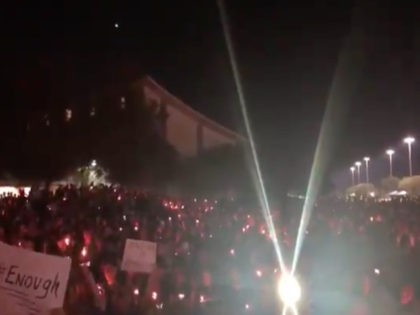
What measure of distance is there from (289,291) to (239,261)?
1.06 meters

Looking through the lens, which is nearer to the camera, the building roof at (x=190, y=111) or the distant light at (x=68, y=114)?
the distant light at (x=68, y=114)

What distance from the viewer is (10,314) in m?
7.37

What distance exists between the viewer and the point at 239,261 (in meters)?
10.4

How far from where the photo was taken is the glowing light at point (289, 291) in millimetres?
9375

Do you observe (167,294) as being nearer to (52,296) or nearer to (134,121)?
(52,296)

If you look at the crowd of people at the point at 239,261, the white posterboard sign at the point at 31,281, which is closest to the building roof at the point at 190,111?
the crowd of people at the point at 239,261

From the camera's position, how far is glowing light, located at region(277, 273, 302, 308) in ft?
A: 30.8

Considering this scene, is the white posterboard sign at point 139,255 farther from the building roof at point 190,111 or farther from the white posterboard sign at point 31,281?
the building roof at point 190,111

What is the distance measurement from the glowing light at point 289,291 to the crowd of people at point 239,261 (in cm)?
13

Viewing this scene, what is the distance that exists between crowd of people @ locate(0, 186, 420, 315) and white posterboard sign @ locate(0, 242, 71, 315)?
7.12 ft

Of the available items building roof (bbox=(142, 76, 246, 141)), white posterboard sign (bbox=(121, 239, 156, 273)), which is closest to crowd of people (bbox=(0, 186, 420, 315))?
white posterboard sign (bbox=(121, 239, 156, 273))

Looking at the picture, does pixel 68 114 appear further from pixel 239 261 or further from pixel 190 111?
pixel 239 261

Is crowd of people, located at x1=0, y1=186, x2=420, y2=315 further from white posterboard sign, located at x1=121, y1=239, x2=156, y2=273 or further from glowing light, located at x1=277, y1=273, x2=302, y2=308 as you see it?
white posterboard sign, located at x1=121, y1=239, x2=156, y2=273

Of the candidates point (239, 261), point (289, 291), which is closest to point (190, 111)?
point (239, 261)
